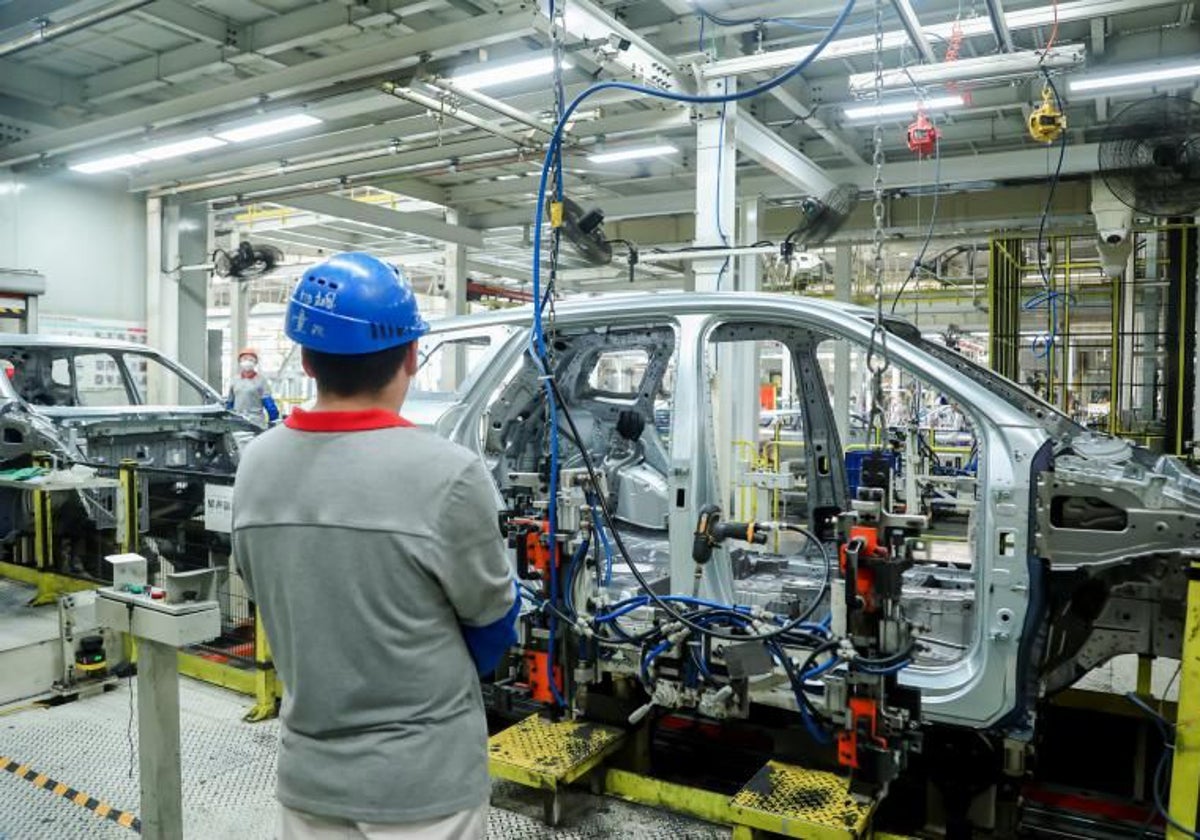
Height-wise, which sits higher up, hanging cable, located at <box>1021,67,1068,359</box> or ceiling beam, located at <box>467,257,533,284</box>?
ceiling beam, located at <box>467,257,533,284</box>

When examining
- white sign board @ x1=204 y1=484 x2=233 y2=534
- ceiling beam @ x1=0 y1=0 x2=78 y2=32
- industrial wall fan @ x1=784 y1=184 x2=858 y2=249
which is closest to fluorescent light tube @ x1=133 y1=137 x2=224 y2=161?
ceiling beam @ x1=0 y1=0 x2=78 y2=32

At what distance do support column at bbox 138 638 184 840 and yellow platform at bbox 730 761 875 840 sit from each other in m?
1.64

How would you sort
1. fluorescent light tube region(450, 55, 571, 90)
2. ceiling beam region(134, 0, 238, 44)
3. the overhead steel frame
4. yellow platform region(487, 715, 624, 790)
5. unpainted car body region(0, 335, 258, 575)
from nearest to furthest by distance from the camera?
yellow platform region(487, 715, 624, 790) < unpainted car body region(0, 335, 258, 575) < fluorescent light tube region(450, 55, 571, 90) < ceiling beam region(134, 0, 238, 44) < the overhead steel frame

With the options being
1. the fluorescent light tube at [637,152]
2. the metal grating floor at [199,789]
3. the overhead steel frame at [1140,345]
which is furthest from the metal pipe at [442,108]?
the overhead steel frame at [1140,345]

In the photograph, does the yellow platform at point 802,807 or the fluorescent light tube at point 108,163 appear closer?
the yellow platform at point 802,807

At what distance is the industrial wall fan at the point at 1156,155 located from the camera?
6652 millimetres

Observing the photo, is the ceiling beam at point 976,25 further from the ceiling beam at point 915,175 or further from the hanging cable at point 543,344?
the ceiling beam at point 915,175

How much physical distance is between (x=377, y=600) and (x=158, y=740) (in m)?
1.37

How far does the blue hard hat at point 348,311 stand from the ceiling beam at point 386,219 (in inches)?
388

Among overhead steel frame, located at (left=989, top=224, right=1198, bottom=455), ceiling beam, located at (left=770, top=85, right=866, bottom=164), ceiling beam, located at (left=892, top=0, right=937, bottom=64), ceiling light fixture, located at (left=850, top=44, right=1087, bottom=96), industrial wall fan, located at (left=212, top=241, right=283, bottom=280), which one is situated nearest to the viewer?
ceiling beam, located at (left=892, top=0, right=937, bottom=64)

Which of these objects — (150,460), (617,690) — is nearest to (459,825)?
(617,690)

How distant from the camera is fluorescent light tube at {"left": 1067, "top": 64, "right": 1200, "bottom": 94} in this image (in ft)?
21.7

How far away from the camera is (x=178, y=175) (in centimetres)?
1044

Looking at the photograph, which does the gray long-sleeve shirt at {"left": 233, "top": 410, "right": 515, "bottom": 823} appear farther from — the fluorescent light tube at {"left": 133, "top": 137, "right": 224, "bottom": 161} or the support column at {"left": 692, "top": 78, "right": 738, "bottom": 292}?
the fluorescent light tube at {"left": 133, "top": 137, "right": 224, "bottom": 161}
